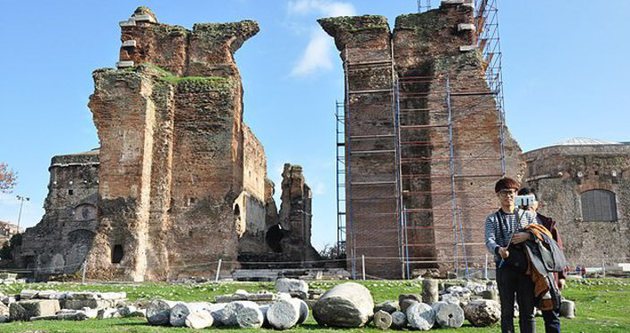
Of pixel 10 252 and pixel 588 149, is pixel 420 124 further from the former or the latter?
pixel 10 252

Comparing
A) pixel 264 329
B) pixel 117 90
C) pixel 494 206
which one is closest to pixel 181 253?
pixel 117 90

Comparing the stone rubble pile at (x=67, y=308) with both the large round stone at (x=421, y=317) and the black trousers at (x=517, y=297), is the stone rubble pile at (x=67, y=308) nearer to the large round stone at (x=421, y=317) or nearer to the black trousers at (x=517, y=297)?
the large round stone at (x=421, y=317)

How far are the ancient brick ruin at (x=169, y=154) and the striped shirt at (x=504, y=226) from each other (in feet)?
45.7

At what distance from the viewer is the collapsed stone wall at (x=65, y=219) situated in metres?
31.2

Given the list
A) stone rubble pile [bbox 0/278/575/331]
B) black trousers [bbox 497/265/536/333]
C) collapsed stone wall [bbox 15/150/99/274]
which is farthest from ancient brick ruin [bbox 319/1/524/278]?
collapsed stone wall [bbox 15/150/99/274]

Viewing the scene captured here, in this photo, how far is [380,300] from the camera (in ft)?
34.2

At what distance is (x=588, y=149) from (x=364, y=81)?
1521cm

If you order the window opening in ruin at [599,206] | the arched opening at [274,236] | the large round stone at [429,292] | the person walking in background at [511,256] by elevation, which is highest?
the window opening in ruin at [599,206]

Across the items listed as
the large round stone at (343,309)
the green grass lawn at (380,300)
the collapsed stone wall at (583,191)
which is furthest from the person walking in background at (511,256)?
the collapsed stone wall at (583,191)

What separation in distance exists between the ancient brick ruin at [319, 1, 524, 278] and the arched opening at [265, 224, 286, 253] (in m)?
9.03

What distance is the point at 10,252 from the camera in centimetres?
3244

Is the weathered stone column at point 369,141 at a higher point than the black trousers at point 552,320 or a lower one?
higher

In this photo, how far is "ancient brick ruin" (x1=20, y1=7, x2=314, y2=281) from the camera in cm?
1795

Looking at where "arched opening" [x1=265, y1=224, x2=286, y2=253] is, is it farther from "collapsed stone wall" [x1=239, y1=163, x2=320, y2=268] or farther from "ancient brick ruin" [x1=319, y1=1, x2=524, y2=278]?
"ancient brick ruin" [x1=319, y1=1, x2=524, y2=278]
